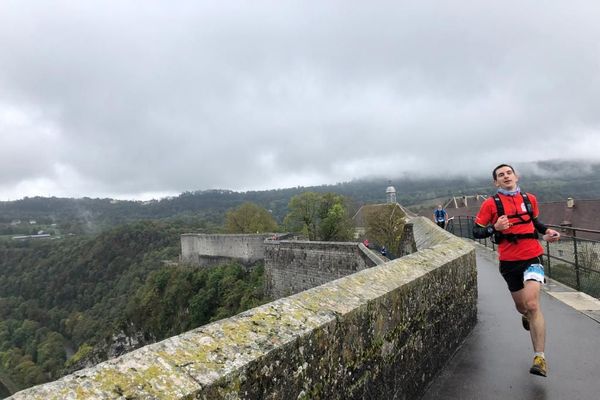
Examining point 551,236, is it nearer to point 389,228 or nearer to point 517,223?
point 517,223

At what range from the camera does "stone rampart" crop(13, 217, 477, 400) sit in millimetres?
1556

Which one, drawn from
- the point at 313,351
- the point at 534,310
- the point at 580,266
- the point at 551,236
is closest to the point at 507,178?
the point at 551,236

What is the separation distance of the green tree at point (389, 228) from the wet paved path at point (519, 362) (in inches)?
274

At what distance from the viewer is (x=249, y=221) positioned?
4819 centimetres

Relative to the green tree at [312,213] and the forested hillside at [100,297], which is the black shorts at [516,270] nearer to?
the forested hillside at [100,297]

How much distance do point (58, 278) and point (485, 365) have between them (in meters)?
101

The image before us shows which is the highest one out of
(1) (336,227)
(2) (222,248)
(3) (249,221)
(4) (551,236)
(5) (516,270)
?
(4) (551,236)

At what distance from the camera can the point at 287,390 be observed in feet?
6.65

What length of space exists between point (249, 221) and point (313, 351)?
46.4 meters

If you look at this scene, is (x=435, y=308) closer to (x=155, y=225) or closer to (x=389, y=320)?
(x=389, y=320)

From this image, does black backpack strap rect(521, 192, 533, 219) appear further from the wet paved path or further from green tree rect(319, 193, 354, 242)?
green tree rect(319, 193, 354, 242)

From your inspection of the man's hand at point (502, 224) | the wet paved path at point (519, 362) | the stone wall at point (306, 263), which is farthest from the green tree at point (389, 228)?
the man's hand at point (502, 224)

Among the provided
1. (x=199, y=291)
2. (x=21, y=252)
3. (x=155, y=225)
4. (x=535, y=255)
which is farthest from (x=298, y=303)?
(x=21, y=252)

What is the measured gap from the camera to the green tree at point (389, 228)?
12.9m
